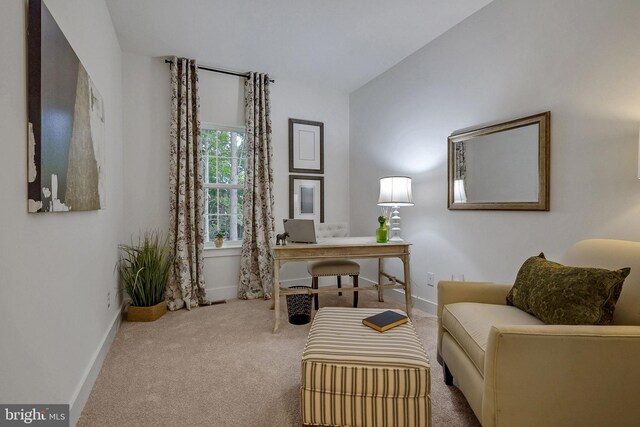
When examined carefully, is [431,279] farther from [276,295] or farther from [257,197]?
[257,197]

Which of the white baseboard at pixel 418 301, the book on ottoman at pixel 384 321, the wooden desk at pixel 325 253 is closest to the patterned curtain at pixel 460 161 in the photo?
the wooden desk at pixel 325 253

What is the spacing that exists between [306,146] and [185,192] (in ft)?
5.44

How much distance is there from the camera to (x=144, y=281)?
3053 millimetres

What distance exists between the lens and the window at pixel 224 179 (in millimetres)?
3871

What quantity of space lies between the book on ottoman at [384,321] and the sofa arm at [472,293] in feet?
1.23

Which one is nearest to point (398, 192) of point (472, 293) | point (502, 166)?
point (502, 166)

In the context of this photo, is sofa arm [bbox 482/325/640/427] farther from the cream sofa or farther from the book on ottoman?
the book on ottoman

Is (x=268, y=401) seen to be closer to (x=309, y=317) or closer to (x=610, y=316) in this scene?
(x=309, y=317)

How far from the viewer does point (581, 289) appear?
4.62 feet

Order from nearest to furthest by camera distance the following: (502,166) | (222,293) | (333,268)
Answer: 1. (502,166)
2. (333,268)
3. (222,293)

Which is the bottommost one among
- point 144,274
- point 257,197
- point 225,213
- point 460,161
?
point 144,274

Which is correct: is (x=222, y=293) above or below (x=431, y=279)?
below

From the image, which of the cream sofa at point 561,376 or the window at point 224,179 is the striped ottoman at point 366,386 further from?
the window at point 224,179

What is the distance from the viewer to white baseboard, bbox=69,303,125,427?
1.56m
